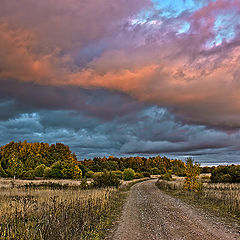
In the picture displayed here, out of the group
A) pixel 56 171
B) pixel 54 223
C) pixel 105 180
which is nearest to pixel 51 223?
pixel 54 223

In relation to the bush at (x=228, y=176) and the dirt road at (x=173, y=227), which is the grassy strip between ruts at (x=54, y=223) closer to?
the dirt road at (x=173, y=227)

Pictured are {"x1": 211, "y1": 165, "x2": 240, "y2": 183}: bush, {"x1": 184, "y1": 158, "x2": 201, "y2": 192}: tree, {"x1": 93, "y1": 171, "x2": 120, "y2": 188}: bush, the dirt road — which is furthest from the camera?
{"x1": 211, "y1": 165, "x2": 240, "y2": 183}: bush

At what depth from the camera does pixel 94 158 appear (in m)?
131

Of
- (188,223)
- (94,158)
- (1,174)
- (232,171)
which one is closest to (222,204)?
(188,223)

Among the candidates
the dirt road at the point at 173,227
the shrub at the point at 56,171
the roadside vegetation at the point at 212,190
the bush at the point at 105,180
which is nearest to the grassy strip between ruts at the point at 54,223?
the dirt road at the point at 173,227

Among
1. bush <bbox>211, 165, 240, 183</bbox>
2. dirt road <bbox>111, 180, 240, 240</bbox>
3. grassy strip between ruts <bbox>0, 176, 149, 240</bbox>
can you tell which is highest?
grassy strip between ruts <bbox>0, 176, 149, 240</bbox>

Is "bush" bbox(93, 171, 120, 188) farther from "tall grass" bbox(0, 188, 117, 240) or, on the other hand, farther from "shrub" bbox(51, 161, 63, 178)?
"shrub" bbox(51, 161, 63, 178)

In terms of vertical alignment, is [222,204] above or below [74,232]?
below

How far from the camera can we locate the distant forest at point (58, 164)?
155ft

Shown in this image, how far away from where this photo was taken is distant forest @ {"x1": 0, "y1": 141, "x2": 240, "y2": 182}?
47219 millimetres

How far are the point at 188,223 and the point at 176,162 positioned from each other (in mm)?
164310

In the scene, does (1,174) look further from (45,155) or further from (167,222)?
(167,222)

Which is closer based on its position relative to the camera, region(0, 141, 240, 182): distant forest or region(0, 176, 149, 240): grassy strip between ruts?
region(0, 176, 149, 240): grassy strip between ruts

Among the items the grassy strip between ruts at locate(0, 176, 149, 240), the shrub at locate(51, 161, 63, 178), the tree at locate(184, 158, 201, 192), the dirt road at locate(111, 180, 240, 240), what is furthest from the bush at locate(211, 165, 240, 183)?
the grassy strip between ruts at locate(0, 176, 149, 240)
